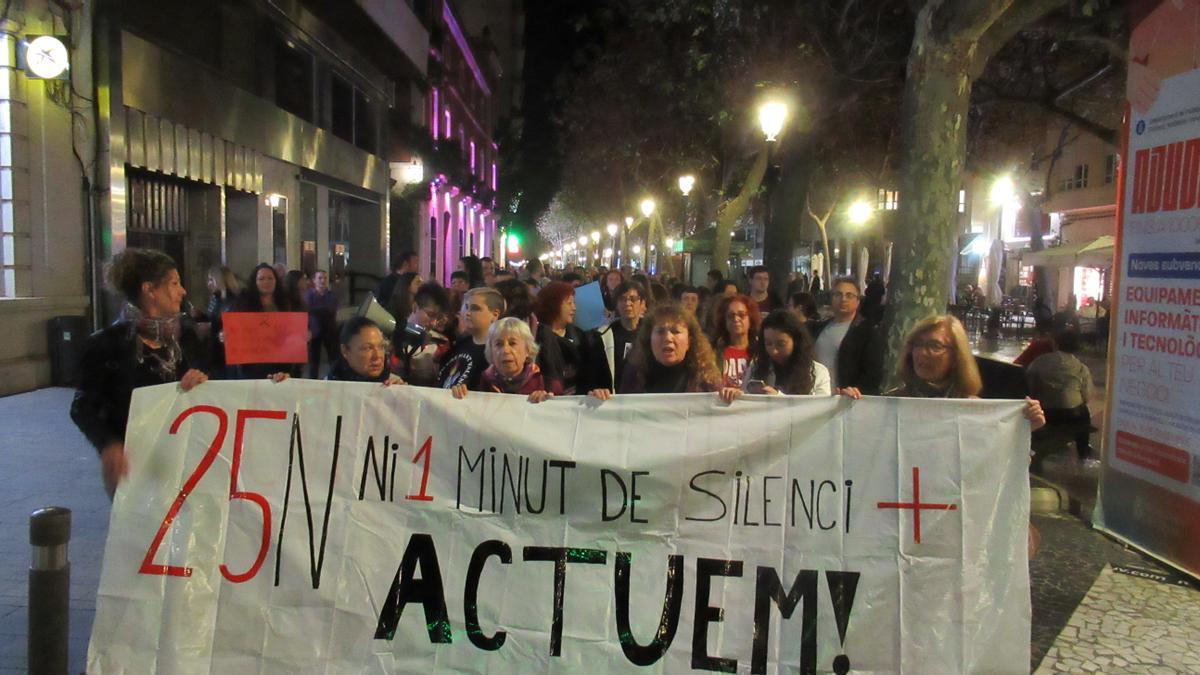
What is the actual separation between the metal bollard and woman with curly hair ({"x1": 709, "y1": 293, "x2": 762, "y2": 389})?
11.8 feet

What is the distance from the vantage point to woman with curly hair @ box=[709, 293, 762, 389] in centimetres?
574

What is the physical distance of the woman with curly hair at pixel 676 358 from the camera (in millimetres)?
4988

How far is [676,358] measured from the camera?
502cm

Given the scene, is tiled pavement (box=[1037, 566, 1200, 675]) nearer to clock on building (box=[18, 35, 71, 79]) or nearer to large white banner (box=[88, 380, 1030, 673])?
large white banner (box=[88, 380, 1030, 673])

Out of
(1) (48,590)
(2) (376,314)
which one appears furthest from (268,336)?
(2) (376,314)

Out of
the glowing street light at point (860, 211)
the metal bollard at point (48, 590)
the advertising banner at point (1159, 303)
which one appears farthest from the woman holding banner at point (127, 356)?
the glowing street light at point (860, 211)

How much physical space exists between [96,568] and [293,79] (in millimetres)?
13804

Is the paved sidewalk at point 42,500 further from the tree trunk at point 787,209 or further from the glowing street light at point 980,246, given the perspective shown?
the glowing street light at point 980,246

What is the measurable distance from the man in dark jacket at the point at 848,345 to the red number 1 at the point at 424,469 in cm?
334

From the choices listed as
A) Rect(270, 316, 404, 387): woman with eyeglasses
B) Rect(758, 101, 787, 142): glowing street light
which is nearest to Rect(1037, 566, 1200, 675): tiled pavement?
Rect(270, 316, 404, 387): woman with eyeglasses

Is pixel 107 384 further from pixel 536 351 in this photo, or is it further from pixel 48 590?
pixel 536 351

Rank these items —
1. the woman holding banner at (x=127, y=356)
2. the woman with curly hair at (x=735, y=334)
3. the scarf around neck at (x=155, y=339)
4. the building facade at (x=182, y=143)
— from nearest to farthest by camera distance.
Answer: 1. the woman holding banner at (x=127, y=356)
2. the scarf around neck at (x=155, y=339)
3. the woman with curly hair at (x=735, y=334)
4. the building facade at (x=182, y=143)

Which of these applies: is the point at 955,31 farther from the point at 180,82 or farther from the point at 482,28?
the point at 482,28

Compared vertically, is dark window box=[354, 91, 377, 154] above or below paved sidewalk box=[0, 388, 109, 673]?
above
